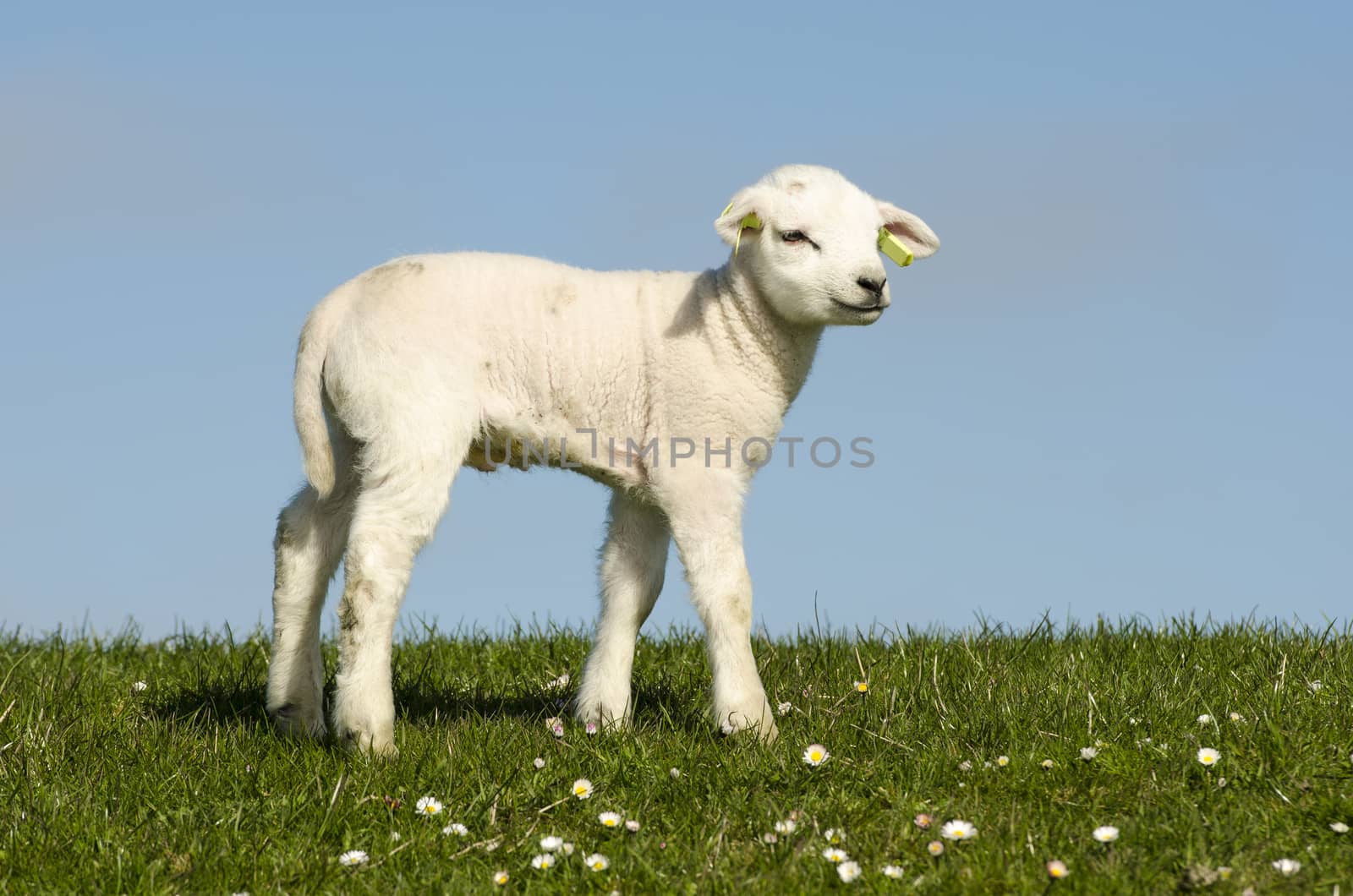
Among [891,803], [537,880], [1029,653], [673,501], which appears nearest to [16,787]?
[537,880]

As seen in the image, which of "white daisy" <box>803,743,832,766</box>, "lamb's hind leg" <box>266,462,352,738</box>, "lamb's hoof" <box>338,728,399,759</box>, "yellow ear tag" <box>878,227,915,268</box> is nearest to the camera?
"white daisy" <box>803,743,832,766</box>

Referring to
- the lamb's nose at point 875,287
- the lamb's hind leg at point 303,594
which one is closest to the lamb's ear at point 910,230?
the lamb's nose at point 875,287

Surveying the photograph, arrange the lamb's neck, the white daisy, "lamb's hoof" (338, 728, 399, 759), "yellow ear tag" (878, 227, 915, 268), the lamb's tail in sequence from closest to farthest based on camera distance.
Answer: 1. the white daisy
2. "lamb's hoof" (338, 728, 399, 759)
3. the lamb's tail
4. the lamb's neck
5. "yellow ear tag" (878, 227, 915, 268)

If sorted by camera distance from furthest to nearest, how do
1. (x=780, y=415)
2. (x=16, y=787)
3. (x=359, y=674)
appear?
1. (x=780, y=415)
2. (x=359, y=674)
3. (x=16, y=787)

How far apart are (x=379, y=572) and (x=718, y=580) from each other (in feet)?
5.11

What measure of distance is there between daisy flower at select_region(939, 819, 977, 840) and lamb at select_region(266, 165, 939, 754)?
166 centimetres

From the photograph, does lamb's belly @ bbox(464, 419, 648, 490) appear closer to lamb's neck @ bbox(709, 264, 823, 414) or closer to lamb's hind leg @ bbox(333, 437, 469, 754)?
lamb's hind leg @ bbox(333, 437, 469, 754)

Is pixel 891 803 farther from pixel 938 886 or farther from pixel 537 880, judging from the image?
pixel 537 880

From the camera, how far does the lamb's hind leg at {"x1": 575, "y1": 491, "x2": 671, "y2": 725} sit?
7.26 meters

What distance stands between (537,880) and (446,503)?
213 centimetres

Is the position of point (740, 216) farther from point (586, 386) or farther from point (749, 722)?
point (749, 722)

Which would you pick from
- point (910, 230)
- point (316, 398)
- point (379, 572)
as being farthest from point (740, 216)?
point (379, 572)

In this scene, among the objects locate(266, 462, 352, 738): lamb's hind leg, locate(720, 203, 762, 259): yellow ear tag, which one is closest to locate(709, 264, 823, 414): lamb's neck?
locate(720, 203, 762, 259): yellow ear tag

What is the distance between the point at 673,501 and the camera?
265 inches
